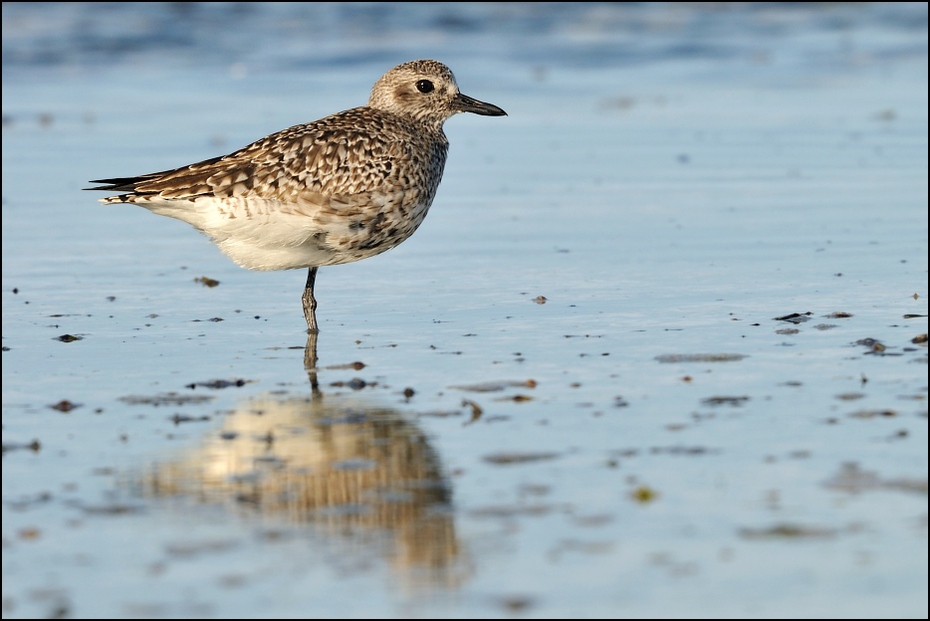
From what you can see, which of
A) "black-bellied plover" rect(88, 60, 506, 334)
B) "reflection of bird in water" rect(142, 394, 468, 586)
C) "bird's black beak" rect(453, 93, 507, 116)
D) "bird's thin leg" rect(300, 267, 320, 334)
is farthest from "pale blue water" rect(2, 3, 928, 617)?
"bird's black beak" rect(453, 93, 507, 116)

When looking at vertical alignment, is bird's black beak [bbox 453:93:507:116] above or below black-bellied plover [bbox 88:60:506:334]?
above

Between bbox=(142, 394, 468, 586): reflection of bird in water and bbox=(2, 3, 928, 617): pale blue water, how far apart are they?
2cm

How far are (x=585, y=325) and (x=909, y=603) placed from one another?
3847 mm

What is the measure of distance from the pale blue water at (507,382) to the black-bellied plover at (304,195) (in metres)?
0.45

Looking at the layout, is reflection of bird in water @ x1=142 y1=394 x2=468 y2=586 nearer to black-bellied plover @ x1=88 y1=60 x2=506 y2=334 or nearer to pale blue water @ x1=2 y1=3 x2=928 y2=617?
pale blue water @ x1=2 y1=3 x2=928 y2=617

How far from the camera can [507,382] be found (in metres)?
7.08

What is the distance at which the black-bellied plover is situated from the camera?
27.3ft

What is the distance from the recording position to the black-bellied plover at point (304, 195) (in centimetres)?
831

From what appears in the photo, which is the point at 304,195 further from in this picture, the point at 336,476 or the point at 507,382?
the point at 336,476

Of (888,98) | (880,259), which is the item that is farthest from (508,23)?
(880,259)

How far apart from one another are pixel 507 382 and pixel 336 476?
5.06 feet

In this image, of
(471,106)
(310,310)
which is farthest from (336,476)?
(471,106)

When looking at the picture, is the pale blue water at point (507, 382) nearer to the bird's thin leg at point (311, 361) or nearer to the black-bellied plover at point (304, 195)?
the bird's thin leg at point (311, 361)

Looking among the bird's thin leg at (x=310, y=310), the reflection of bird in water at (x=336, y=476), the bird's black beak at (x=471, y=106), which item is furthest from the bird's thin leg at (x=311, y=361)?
the bird's black beak at (x=471, y=106)
